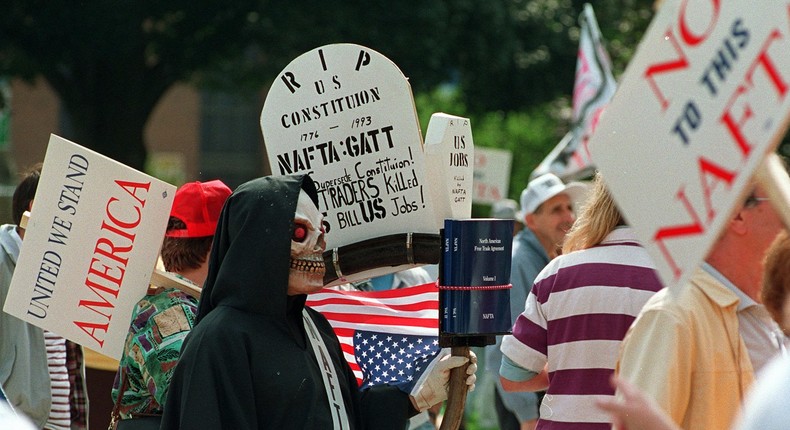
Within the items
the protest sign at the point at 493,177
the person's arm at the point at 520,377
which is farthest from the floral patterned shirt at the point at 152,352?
the protest sign at the point at 493,177

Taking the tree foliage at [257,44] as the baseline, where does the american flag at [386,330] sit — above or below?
below

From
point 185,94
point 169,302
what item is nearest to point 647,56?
point 169,302

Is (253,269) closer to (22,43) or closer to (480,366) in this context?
(480,366)

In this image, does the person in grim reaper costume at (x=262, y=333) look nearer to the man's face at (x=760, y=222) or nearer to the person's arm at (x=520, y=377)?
the person's arm at (x=520, y=377)

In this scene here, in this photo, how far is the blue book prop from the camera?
380 centimetres

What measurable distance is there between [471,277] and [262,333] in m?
0.66

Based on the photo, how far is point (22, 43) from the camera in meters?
19.3

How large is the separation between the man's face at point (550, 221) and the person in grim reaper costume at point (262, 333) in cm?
347

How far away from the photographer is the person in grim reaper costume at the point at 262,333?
3496mm

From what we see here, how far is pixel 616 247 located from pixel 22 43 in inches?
658

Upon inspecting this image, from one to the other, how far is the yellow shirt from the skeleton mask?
1001 mm

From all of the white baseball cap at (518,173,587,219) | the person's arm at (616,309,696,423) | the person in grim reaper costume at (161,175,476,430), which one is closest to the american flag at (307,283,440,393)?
the person in grim reaper costume at (161,175,476,430)

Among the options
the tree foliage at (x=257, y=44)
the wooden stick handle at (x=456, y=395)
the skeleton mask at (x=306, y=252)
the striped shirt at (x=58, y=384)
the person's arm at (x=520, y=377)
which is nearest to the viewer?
the skeleton mask at (x=306, y=252)

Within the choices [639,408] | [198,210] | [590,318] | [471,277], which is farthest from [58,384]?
[639,408]
